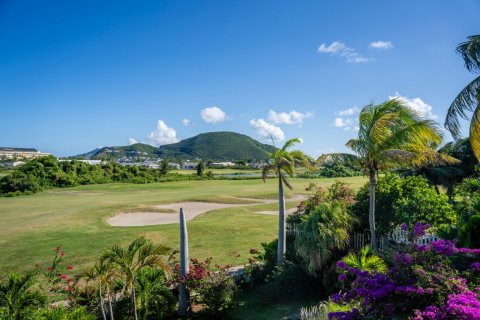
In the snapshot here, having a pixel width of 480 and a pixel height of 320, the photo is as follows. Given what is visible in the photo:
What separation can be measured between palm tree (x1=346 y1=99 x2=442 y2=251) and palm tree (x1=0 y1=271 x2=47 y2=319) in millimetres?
8932

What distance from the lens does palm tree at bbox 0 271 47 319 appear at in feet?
24.8

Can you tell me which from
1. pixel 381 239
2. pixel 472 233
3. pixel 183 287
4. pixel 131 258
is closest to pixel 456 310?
pixel 472 233

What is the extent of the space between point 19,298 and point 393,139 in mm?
10186

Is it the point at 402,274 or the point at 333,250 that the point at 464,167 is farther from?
the point at 402,274

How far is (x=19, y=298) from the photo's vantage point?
771 cm

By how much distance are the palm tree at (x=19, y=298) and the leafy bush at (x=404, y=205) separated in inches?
384

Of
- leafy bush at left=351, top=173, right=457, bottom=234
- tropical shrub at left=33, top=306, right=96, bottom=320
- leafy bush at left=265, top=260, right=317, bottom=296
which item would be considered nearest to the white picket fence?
leafy bush at left=351, top=173, right=457, bottom=234

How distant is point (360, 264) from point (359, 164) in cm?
309

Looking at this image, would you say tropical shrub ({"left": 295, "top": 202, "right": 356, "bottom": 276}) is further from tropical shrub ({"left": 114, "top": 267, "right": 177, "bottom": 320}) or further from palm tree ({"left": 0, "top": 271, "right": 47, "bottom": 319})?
palm tree ({"left": 0, "top": 271, "right": 47, "bottom": 319})

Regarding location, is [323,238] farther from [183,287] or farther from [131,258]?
[131,258]

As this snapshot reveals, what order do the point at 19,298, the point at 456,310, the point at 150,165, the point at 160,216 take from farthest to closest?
the point at 150,165 < the point at 160,216 < the point at 19,298 < the point at 456,310

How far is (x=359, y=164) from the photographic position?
10578 millimetres

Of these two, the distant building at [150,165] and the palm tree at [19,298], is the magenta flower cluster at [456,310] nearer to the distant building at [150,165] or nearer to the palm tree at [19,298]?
the palm tree at [19,298]

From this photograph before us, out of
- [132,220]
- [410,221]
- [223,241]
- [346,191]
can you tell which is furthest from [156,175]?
[410,221]
